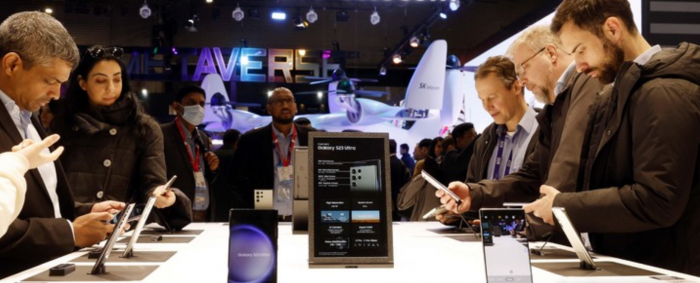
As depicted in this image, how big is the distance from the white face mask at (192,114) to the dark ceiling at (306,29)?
8.82 meters

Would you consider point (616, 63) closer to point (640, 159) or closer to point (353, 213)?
point (640, 159)

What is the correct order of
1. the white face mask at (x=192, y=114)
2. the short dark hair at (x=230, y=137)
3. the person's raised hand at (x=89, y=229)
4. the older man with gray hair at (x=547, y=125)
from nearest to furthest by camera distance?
the person's raised hand at (x=89, y=229), the older man with gray hair at (x=547, y=125), the white face mask at (x=192, y=114), the short dark hair at (x=230, y=137)

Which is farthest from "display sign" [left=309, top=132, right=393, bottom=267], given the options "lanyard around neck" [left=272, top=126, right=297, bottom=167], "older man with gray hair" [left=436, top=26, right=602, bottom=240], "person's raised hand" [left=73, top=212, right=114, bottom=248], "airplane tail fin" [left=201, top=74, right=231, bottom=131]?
"airplane tail fin" [left=201, top=74, right=231, bottom=131]

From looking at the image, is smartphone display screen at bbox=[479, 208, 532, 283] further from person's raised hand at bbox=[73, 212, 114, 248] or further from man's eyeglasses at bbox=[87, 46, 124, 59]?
man's eyeglasses at bbox=[87, 46, 124, 59]

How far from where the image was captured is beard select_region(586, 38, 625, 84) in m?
2.26

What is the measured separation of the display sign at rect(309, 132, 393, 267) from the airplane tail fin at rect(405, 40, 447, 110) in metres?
9.74

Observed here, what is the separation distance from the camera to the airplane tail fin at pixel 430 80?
11.6m

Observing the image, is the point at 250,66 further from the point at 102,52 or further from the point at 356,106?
the point at 102,52

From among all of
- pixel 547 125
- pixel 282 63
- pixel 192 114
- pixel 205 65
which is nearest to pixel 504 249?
pixel 547 125

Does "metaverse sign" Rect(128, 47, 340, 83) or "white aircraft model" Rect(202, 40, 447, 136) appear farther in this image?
"metaverse sign" Rect(128, 47, 340, 83)

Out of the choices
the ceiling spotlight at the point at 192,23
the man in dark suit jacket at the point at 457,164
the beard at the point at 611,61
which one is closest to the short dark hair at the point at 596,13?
the beard at the point at 611,61

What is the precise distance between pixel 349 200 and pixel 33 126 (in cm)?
137

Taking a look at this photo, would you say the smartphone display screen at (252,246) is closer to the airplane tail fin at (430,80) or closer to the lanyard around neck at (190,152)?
the lanyard around neck at (190,152)

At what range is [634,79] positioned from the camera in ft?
6.65
